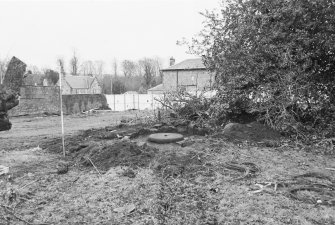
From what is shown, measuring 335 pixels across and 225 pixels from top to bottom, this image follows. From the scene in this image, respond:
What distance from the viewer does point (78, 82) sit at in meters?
53.0

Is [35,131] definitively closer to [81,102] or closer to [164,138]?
[164,138]

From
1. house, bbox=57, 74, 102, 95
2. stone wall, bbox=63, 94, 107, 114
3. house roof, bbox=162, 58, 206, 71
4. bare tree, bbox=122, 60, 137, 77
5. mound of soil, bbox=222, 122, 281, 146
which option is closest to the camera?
mound of soil, bbox=222, 122, 281, 146

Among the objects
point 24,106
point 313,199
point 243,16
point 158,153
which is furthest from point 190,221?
point 24,106

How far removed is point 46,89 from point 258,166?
1490 cm

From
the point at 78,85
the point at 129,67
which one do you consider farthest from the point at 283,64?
the point at 129,67

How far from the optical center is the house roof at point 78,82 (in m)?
51.3

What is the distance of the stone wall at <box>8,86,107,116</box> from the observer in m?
15.7

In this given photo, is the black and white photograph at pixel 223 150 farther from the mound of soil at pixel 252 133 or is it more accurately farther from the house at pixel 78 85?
the house at pixel 78 85

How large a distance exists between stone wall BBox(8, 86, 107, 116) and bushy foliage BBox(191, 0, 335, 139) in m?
12.2

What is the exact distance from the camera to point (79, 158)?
5.09 m

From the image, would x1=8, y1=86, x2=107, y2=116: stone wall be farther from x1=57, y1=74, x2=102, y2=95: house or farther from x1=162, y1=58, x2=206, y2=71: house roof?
x1=57, y1=74, x2=102, y2=95: house

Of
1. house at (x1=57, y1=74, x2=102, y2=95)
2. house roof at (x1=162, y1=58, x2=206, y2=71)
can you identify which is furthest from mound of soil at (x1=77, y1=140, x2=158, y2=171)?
house at (x1=57, y1=74, x2=102, y2=95)

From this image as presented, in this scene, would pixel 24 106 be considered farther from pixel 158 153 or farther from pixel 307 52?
pixel 307 52

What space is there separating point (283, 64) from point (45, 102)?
46.4 feet
